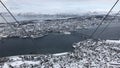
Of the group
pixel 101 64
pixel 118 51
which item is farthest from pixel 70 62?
pixel 118 51

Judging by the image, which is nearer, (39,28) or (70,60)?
(70,60)

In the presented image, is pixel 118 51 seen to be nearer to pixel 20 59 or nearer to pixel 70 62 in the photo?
pixel 70 62

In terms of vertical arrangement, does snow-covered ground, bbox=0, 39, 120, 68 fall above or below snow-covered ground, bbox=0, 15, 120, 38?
above

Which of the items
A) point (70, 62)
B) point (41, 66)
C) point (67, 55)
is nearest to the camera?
point (41, 66)

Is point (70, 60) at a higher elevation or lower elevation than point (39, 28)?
higher

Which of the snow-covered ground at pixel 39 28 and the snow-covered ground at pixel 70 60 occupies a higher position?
the snow-covered ground at pixel 70 60

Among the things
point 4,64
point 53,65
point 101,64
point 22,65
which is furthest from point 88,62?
point 4,64

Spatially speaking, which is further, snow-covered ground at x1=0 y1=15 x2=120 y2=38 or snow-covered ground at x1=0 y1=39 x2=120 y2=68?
snow-covered ground at x1=0 y1=15 x2=120 y2=38

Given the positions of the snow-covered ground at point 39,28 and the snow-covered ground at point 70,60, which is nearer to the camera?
the snow-covered ground at point 70,60

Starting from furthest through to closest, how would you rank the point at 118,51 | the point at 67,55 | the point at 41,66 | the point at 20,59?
the point at 118,51, the point at 67,55, the point at 20,59, the point at 41,66

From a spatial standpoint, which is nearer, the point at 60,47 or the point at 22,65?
the point at 22,65
